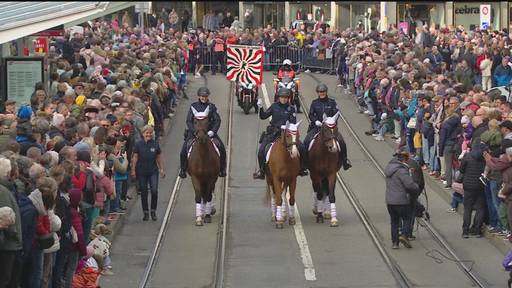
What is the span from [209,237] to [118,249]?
6.04 ft

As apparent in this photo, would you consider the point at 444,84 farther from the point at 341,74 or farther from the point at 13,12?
the point at 341,74

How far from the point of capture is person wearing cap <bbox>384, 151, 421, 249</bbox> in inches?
855

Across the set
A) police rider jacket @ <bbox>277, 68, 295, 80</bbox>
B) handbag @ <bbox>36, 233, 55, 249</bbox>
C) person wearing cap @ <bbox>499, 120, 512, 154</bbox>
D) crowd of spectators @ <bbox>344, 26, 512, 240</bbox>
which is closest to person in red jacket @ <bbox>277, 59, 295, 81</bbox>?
police rider jacket @ <bbox>277, 68, 295, 80</bbox>

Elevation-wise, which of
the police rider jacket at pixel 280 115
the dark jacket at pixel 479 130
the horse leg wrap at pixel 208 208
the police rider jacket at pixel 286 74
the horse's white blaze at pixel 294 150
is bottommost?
the horse leg wrap at pixel 208 208

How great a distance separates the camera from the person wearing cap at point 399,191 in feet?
71.3

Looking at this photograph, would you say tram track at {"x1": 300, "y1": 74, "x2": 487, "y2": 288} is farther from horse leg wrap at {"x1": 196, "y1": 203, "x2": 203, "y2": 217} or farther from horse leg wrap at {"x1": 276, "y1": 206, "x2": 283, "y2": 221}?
horse leg wrap at {"x1": 196, "y1": 203, "x2": 203, "y2": 217}

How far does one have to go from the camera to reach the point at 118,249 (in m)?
22.4

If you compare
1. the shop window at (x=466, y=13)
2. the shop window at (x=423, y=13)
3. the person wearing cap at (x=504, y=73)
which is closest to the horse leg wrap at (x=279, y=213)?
the person wearing cap at (x=504, y=73)

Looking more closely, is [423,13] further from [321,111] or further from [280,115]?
[280,115]

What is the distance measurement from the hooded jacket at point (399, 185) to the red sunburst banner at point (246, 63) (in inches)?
468

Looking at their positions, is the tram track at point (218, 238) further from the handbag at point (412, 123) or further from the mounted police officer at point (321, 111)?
the handbag at point (412, 123)

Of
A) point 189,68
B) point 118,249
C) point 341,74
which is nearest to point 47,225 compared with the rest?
point 118,249

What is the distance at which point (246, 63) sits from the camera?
33812mm

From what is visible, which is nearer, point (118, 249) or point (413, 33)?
point (118, 249)
